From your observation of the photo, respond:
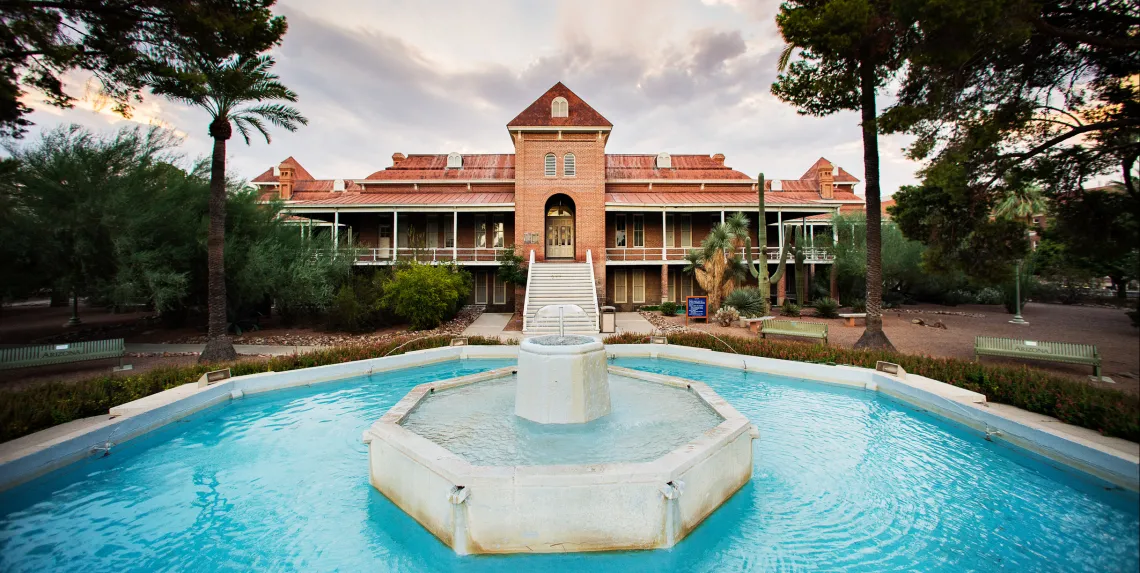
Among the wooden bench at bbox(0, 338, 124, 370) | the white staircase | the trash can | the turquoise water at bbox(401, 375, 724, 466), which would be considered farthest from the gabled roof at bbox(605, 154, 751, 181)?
the wooden bench at bbox(0, 338, 124, 370)

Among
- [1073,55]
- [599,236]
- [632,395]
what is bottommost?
[632,395]

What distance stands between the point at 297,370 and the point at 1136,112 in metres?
12.0

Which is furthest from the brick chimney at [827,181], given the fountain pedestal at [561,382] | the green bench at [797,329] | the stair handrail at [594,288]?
the fountain pedestal at [561,382]

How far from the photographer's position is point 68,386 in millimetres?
7312

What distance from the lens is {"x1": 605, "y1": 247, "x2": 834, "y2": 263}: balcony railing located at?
902 inches

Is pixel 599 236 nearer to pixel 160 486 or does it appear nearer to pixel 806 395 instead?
pixel 806 395

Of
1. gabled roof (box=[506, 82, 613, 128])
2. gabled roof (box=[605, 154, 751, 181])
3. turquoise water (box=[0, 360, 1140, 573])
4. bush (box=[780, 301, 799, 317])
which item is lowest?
turquoise water (box=[0, 360, 1140, 573])

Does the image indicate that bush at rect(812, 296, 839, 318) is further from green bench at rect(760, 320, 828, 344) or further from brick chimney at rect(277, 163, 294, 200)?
brick chimney at rect(277, 163, 294, 200)

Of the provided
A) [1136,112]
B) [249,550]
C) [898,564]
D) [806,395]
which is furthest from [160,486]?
[806,395]

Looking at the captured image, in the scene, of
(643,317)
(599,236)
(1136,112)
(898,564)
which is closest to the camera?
(1136,112)

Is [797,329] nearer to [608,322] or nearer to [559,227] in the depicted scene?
[608,322]

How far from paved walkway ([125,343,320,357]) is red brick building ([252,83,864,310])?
7496mm

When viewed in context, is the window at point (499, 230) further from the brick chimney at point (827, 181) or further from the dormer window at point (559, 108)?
the brick chimney at point (827, 181)

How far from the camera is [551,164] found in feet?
74.6
